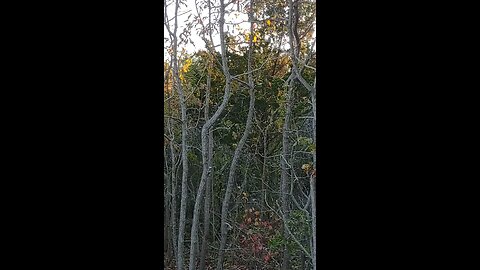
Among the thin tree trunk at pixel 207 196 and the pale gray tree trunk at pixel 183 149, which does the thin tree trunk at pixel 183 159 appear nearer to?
the pale gray tree trunk at pixel 183 149

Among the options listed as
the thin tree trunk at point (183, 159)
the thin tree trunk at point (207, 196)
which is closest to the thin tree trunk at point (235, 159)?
the thin tree trunk at point (207, 196)

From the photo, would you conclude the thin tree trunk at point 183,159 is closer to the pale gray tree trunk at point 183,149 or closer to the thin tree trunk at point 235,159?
the pale gray tree trunk at point 183,149

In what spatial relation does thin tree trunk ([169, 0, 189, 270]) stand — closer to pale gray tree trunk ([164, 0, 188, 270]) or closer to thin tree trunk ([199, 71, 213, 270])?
pale gray tree trunk ([164, 0, 188, 270])

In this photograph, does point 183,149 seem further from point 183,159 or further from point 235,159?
point 235,159

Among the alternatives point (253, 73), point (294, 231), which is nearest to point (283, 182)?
point (294, 231)

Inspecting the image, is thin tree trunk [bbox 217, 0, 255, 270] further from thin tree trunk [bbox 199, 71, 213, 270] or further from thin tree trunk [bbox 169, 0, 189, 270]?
thin tree trunk [bbox 169, 0, 189, 270]

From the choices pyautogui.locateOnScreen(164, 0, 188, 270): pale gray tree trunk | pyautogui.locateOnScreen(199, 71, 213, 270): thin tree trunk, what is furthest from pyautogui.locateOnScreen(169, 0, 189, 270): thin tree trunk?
pyautogui.locateOnScreen(199, 71, 213, 270): thin tree trunk

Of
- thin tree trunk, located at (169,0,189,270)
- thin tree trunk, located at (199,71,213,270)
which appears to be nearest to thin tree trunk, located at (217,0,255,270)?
thin tree trunk, located at (199,71,213,270)

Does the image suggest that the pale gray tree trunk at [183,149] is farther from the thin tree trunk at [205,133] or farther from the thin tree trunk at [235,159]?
the thin tree trunk at [235,159]

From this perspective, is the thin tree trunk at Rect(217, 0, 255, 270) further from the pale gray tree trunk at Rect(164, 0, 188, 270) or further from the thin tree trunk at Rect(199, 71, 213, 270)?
the pale gray tree trunk at Rect(164, 0, 188, 270)
